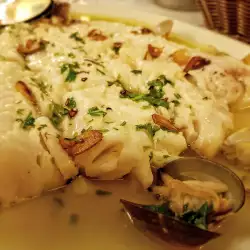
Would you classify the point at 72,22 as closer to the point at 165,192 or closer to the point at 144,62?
the point at 144,62

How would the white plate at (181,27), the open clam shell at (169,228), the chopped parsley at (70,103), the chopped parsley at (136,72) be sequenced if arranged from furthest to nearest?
the white plate at (181,27)
the chopped parsley at (136,72)
the chopped parsley at (70,103)
the open clam shell at (169,228)

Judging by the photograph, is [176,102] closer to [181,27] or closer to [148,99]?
[148,99]

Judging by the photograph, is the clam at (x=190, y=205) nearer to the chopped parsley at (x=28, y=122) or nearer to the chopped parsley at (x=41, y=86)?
the chopped parsley at (x=28, y=122)

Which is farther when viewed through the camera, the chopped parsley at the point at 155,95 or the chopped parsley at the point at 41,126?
the chopped parsley at the point at 155,95

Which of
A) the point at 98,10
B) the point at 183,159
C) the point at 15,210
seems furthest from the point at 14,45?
the point at 183,159

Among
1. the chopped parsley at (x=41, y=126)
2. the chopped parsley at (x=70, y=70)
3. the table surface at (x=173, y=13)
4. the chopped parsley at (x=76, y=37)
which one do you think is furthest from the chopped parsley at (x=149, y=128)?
the table surface at (x=173, y=13)

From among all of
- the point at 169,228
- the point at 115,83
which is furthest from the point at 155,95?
the point at 169,228
